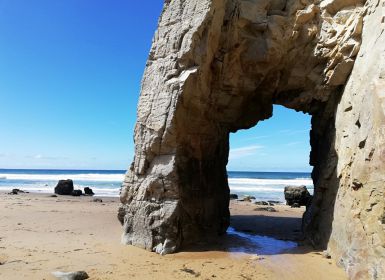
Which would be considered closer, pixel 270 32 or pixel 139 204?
pixel 139 204

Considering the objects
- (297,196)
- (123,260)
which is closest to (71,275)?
(123,260)

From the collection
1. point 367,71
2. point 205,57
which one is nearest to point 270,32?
point 205,57

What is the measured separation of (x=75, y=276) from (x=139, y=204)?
287 cm

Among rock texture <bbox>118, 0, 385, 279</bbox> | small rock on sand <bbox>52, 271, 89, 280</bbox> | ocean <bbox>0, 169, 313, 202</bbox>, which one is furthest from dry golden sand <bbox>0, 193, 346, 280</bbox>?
ocean <bbox>0, 169, 313, 202</bbox>

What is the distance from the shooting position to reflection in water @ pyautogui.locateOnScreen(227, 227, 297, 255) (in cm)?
871

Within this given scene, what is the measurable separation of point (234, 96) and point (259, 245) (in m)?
4.37

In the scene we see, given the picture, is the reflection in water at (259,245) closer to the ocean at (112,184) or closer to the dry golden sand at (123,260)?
the dry golden sand at (123,260)

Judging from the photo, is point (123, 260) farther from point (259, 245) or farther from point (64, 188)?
point (64, 188)

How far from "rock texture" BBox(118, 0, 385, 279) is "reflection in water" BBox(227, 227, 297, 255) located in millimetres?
663

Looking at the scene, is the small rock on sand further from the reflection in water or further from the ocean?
the ocean

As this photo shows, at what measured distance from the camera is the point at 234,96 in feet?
34.5

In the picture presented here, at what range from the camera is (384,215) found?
5.54m

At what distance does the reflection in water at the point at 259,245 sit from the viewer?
8.71 meters

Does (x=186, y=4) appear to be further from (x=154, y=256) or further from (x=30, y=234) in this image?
(x=30, y=234)
